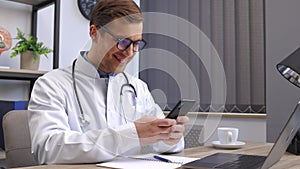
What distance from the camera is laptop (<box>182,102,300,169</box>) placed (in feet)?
2.38

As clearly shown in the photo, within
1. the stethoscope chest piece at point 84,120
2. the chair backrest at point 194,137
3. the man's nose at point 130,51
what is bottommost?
the chair backrest at point 194,137

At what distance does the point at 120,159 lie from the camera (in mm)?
883

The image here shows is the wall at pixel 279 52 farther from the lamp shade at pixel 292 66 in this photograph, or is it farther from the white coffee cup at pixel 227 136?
the lamp shade at pixel 292 66

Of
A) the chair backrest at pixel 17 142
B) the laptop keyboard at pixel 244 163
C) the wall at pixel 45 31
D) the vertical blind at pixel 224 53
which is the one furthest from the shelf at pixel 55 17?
the laptop keyboard at pixel 244 163

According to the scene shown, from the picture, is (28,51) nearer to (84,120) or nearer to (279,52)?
(84,120)

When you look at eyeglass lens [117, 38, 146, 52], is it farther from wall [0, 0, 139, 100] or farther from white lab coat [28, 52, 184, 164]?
wall [0, 0, 139, 100]

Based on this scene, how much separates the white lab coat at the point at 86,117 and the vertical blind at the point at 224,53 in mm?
736

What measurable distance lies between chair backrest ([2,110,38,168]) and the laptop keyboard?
62cm

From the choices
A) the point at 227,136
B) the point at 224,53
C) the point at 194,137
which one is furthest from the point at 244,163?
the point at 224,53

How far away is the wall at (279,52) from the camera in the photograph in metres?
1.45

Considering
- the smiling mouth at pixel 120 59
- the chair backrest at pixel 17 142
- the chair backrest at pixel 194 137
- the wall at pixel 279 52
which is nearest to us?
the chair backrest at pixel 17 142

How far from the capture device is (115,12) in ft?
3.62

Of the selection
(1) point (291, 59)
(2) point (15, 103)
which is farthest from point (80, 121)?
(2) point (15, 103)

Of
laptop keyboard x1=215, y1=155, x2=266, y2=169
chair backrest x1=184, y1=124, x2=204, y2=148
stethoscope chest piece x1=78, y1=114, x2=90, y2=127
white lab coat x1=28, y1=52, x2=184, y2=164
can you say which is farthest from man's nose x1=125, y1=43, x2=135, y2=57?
chair backrest x1=184, y1=124, x2=204, y2=148
